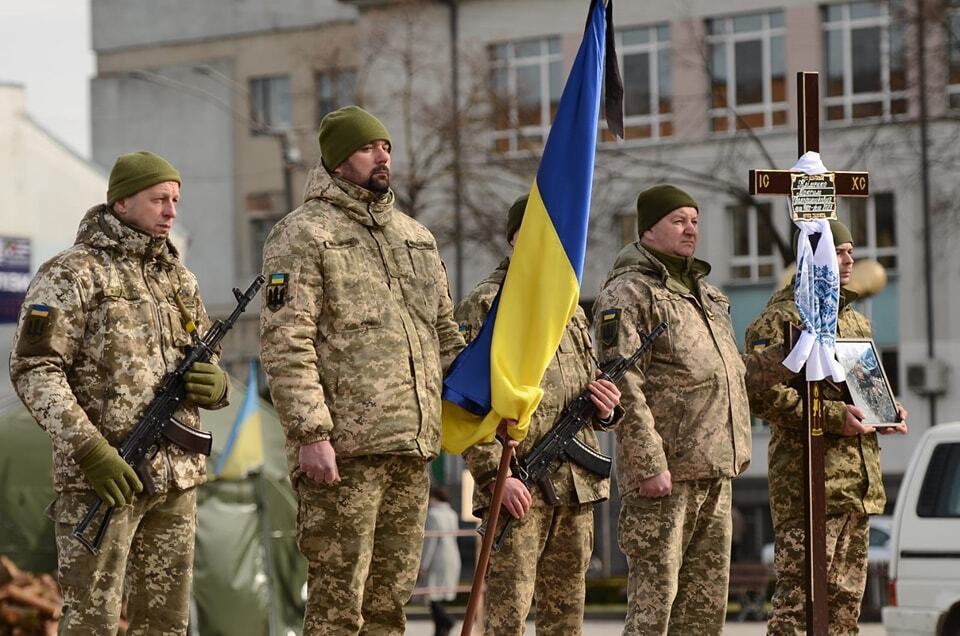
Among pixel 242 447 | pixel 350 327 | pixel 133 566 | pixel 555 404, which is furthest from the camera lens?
pixel 242 447

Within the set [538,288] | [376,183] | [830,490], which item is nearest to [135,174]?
[376,183]

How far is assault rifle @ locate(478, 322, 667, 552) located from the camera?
325 inches

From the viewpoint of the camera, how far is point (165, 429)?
7.39 metres

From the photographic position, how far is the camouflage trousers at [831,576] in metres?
9.42

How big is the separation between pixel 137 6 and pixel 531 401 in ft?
145

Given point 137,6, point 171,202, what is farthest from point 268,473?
point 137,6

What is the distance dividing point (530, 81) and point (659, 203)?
3231 centimetres

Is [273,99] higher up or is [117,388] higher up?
[273,99]

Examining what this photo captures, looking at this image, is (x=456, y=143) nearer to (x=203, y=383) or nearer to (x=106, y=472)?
(x=203, y=383)

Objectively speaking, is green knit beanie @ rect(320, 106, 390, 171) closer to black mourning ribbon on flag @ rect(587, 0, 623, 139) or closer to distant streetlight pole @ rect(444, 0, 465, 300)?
black mourning ribbon on flag @ rect(587, 0, 623, 139)

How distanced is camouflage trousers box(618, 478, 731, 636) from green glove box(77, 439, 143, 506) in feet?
8.21

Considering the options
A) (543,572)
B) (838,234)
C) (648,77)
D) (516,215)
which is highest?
(648,77)

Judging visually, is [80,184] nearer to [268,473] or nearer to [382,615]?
[268,473]

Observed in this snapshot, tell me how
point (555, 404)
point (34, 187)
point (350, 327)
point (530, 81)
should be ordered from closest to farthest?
point (350, 327) < point (555, 404) < point (34, 187) < point (530, 81)
